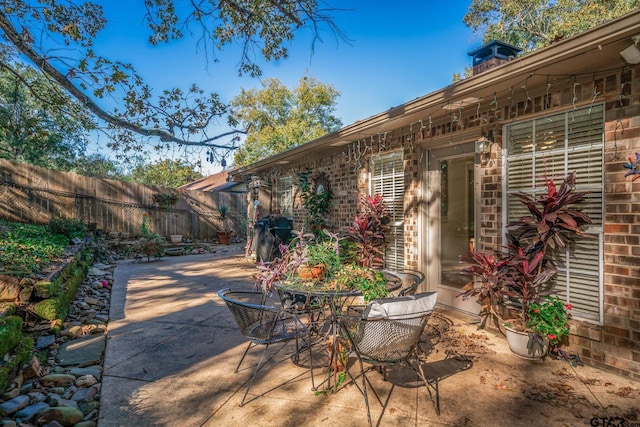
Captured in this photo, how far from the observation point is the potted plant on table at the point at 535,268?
2783mm

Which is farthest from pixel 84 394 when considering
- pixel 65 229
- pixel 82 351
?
pixel 65 229

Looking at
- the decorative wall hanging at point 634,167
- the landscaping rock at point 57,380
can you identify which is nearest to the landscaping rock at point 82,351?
the landscaping rock at point 57,380

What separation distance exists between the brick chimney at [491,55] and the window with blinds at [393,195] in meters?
1.47

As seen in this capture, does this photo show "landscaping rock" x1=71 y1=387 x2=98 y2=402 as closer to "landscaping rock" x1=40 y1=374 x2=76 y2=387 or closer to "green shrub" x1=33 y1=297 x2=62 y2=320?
"landscaping rock" x1=40 y1=374 x2=76 y2=387

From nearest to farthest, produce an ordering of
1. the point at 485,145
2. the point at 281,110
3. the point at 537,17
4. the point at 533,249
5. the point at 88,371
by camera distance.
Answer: the point at 88,371, the point at 533,249, the point at 485,145, the point at 537,17, the point at 281,110

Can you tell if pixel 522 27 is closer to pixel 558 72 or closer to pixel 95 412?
pixel 558 72

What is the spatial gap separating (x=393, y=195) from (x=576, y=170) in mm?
2363

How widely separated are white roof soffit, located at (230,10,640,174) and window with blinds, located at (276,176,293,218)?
4.08m

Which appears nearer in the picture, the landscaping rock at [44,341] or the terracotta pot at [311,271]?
the terracotta pot at [311,271]

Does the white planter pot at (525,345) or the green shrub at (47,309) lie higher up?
the green shrub at (47,309)

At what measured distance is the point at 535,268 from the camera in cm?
295

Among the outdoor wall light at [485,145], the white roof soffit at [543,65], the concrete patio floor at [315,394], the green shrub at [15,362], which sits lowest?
the concrete patio floor at [315,394]

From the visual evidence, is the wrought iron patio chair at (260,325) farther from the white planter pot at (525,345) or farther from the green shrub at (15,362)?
the white planter pot at (525,345)

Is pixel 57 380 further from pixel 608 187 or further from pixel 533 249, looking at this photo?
pixel 608 187
